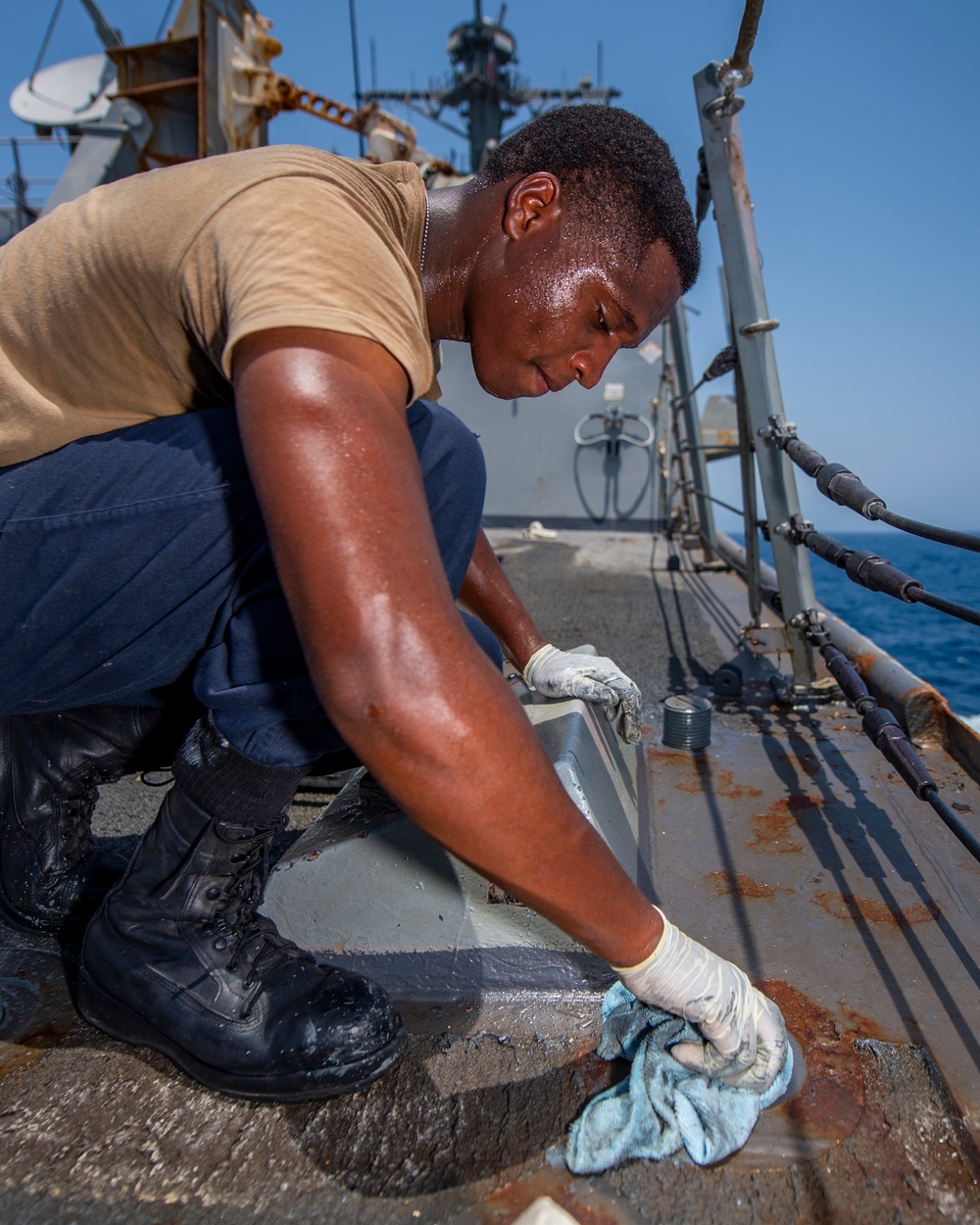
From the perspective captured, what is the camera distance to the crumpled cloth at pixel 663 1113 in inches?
32.8

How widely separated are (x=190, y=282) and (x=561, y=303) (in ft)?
1.51

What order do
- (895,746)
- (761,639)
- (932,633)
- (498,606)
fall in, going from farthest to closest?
1. (932,633)
2. (761,639)
3. (498,606)
4. (895,746)

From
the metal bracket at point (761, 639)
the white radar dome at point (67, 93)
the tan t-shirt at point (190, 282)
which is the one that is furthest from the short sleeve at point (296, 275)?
the white radar dome at point (67, 93)

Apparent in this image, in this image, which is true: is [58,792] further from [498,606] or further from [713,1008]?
[713,1008]

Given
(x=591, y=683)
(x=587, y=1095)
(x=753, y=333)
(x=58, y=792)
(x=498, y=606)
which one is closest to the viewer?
(x=587, y=1095)

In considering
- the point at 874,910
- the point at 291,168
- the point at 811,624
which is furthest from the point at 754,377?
the point at 291,168

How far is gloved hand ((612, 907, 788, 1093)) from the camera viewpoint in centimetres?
84

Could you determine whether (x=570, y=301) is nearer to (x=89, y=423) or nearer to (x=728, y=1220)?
(x=89, y=423)

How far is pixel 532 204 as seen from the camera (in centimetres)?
102

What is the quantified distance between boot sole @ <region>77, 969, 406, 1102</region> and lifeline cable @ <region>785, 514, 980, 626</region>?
0.90 meters

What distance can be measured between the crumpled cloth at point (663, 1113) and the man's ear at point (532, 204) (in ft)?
3.32

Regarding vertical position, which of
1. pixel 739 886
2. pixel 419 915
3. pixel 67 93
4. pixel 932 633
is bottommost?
pixel 932 633

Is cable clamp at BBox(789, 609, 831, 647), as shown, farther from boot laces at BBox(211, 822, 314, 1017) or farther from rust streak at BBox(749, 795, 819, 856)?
boot laces at BBox(211, 822, 314, 1017)

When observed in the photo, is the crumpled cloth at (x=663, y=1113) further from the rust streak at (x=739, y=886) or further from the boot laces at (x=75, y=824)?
the boot laces at (x=75, y=824)
